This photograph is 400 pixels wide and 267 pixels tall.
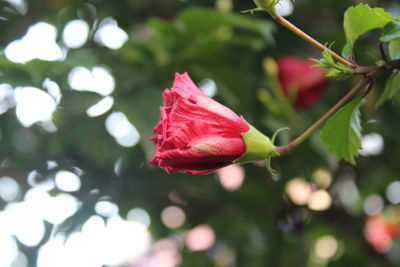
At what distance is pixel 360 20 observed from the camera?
14.0 inches

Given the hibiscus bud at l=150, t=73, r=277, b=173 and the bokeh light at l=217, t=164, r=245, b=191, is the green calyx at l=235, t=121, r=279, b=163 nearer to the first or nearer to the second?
the hibiscus bud at l=150, t=73, r=277, b=173

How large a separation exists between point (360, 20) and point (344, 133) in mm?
84

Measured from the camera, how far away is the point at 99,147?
760mm

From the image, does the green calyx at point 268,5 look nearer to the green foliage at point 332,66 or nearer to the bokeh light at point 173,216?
the green foliage at point 332,66

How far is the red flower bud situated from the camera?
2.31 feet

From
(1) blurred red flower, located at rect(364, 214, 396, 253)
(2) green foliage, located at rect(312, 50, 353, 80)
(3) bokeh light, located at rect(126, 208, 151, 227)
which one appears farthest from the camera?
(1) blurred red flower, located at rect(364, 214, 396, 253)

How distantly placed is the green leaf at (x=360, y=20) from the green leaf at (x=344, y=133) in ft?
0.16

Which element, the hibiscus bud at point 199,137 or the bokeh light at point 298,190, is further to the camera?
the bokeh light at point 298,190

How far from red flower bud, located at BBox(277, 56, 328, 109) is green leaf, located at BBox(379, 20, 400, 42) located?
35 centimetres

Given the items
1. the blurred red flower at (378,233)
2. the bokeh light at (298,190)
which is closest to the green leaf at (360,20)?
the bokeh light at (298,190)

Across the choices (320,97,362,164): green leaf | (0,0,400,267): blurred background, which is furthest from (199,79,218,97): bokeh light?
(320,97,362,164): green leaf

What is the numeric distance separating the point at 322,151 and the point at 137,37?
308mm

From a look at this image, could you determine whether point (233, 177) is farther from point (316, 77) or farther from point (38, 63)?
point (38, 63)

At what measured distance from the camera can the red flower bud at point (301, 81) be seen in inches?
27.7
